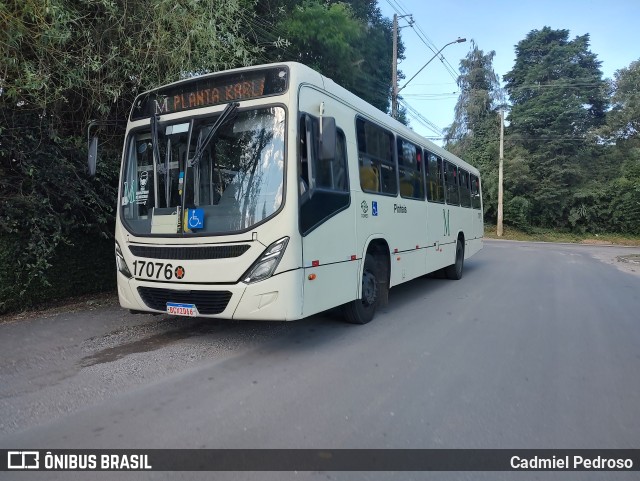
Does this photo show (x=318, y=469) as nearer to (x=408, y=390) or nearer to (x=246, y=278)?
(x=408, y=390)

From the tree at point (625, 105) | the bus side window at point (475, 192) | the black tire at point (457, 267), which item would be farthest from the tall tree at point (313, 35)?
the tree at point (625, 105)

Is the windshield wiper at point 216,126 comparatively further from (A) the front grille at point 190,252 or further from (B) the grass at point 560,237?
(B) the grass at point 560,237

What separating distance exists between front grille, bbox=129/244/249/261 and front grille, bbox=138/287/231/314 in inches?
15.0

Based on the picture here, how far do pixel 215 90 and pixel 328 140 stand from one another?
1.47 m

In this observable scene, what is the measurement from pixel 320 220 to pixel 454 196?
7.05m

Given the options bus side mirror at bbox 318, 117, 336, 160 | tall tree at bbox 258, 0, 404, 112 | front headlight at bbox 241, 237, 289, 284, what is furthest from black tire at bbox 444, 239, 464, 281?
front headlight at bbox 241, 237, 289, 284

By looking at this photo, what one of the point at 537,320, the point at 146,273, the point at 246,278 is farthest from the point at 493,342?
the point at 146,273

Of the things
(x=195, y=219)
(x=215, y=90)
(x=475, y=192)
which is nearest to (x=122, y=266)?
(x=195, y=219)

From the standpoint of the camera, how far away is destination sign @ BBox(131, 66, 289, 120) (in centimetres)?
491

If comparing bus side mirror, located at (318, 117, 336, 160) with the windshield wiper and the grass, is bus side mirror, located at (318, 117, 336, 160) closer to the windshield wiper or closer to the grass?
the windshield wiper

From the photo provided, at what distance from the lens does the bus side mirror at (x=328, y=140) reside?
490cm

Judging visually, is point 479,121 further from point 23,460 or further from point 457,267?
point 23,460

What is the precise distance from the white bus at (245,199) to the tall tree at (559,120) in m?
34.4

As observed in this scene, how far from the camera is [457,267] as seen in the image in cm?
1138
